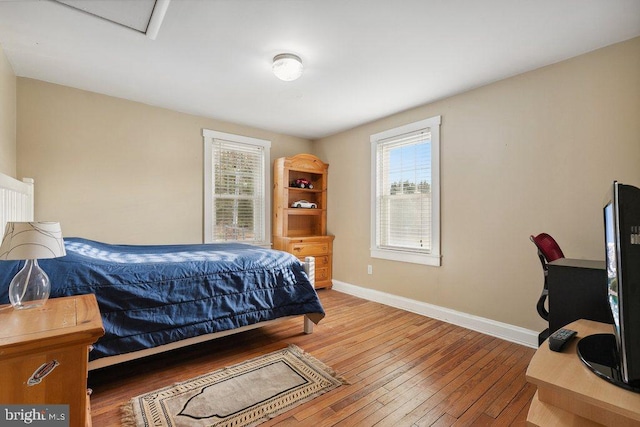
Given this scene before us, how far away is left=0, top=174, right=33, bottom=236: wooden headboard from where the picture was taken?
1.87 meters

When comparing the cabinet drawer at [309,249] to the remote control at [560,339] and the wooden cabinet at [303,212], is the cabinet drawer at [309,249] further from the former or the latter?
the remote control at [560,339]

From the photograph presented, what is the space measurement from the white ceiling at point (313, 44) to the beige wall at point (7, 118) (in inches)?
4.2

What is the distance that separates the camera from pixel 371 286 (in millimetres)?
3979

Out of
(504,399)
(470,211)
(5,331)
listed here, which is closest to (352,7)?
(470,211)

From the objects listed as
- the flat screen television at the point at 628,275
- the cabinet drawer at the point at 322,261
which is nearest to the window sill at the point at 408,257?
the cabinet drawer at the point at 322,261

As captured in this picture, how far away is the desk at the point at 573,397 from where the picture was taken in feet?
2.39

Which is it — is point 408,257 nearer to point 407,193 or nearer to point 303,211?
point 407,193

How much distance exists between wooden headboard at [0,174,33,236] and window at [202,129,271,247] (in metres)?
1.64

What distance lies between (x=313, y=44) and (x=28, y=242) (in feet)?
6.83

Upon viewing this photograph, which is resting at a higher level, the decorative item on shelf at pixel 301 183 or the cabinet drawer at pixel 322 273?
the decorative item on shelf at pixel 301 183

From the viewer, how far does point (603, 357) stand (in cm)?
90

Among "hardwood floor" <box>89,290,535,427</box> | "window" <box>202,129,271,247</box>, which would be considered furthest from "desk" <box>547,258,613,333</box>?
"window" <box>202,129,271,247</box>

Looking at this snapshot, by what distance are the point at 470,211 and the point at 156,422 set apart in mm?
2984

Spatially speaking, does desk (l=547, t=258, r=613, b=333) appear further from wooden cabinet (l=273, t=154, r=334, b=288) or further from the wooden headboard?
the wooden headboard
